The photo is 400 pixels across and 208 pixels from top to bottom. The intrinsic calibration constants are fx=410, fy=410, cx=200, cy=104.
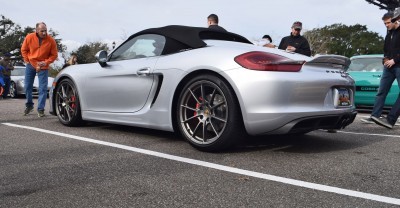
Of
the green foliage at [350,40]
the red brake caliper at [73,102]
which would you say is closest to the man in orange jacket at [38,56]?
the red brake caliper at [73,102]

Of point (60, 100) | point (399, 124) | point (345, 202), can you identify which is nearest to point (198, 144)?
point (345, 202)

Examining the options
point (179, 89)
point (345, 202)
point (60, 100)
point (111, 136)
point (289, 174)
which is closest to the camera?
point (345, 202)

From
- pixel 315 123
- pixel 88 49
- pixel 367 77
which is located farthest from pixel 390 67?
pixel 88 49

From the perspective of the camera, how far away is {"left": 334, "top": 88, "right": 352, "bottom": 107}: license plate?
3720 mm

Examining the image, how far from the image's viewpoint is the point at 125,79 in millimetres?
4500

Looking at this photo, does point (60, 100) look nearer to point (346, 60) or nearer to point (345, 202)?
point (346, 60)

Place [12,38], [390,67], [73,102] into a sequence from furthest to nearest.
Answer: [12,38], [390,67], [73,102]

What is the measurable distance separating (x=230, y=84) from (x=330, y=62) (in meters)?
1.04

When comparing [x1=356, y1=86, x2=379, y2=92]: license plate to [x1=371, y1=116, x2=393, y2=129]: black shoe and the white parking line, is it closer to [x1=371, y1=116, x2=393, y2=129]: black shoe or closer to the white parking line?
[x1=371, y1=116, x2=393, y2=129]: black shoe

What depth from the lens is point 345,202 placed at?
2.32 metres

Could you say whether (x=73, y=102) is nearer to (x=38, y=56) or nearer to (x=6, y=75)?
(x=38, y=56)

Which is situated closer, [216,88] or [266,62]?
[266,62]

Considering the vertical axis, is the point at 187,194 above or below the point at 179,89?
below

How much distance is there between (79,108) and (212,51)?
7.46 feet
